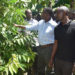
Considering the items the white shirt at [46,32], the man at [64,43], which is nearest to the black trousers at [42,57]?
the white shirt at [46,32]

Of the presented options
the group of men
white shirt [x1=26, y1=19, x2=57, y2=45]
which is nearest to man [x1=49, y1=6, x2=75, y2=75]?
the group of men

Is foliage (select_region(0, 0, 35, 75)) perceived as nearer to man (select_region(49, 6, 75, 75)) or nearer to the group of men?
the group of men

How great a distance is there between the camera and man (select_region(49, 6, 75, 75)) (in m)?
3.78

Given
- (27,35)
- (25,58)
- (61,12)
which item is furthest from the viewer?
(27,35)

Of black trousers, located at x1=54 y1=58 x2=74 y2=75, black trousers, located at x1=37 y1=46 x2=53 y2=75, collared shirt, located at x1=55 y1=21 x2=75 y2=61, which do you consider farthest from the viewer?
black trousers, located at x1=37 y1=46 x2=53 y2=75

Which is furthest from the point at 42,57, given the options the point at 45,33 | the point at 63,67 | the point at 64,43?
the point at 64,43

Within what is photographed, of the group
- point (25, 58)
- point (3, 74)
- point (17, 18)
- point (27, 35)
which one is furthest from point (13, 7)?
point (3, 74)

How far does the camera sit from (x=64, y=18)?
382 centimetres

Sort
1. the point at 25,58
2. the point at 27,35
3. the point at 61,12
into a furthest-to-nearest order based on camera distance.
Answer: the point at 27,35
the point at 25,58
the point at 61,12

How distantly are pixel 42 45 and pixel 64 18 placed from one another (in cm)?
100

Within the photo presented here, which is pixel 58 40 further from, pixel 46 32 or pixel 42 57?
pixel 42 57

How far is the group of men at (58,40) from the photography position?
3.79 m

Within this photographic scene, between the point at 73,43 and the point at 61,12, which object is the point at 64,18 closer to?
the point at 61,12

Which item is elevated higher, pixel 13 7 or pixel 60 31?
pixel 13 7
